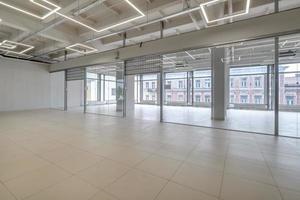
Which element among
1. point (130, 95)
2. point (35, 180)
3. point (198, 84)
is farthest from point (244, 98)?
point (35, 180)

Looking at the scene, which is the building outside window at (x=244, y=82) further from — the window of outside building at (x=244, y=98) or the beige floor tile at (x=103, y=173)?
the beige floor tile at (x=103, y=173)

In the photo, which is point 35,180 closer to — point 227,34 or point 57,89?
point 227,34

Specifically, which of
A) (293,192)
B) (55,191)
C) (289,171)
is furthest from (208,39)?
(55,191)

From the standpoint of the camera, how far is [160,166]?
2.50m

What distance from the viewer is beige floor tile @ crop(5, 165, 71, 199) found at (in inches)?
73.2

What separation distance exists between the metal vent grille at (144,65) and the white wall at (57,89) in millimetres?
7240

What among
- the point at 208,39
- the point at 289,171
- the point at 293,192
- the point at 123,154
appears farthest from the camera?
the point at 208,39

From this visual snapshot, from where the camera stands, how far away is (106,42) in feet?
27.9

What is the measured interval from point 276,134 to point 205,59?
7.56 meters

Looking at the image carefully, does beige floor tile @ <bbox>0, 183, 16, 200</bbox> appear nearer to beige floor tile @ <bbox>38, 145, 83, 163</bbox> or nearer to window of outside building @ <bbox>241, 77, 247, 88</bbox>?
beige floor tile @ <bbox>38, 145, 83, 163</bbox>

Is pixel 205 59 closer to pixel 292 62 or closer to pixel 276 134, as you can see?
pixel 292 62

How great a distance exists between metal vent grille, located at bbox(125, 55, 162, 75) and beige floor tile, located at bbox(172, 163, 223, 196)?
466cm

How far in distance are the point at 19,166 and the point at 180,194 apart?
2469 millimetres

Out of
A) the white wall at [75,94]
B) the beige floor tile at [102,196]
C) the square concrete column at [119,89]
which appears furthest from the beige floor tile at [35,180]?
the white wall at [75,94]
